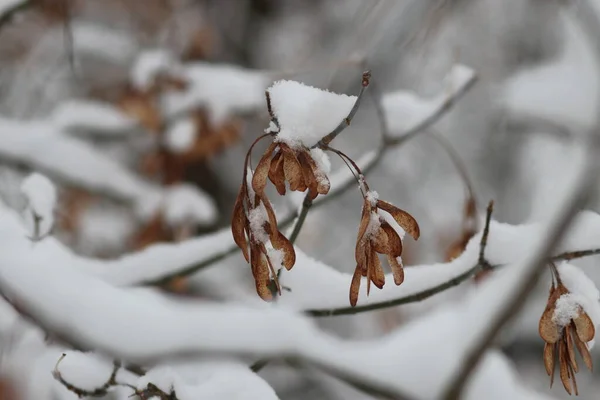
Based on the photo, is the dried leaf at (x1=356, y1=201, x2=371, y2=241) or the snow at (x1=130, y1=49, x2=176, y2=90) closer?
the dried leaf at (x1=356, y1=201, x2=371, y2=241)

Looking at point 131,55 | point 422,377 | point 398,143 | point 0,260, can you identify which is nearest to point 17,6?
point 0,260

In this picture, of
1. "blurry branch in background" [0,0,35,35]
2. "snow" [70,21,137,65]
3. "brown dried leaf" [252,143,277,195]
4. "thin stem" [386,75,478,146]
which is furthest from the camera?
"snow" [70,21,137,65]

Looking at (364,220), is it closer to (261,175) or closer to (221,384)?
(261,175)

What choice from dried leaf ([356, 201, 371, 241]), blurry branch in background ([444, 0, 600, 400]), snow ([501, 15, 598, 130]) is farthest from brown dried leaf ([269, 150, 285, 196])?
snow ([501, 15, 598, 130])

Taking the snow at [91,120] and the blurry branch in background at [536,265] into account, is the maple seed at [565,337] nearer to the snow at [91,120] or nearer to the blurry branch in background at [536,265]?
the blurry branch in background at [536,265]

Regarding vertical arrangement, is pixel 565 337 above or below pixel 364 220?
below

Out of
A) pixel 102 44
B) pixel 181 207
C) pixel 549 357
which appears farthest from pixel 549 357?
pixel 102 44

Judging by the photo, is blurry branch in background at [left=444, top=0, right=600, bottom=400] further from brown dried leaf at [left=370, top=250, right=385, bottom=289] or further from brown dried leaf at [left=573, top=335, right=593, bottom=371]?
brown dried leaf at [left=573, top=335, right=593, bottom=371]
